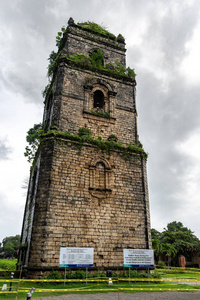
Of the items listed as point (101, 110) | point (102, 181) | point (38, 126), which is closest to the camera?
point (102, 181)

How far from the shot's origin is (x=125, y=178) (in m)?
11.8

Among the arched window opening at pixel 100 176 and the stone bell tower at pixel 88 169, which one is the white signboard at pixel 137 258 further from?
the arched window opening at pixel 100 176

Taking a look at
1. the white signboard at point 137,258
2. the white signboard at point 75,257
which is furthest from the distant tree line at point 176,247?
the white signboard at point 75,257

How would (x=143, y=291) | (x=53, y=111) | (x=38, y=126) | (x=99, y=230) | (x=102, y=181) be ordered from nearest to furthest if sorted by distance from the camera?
(x=143, y=291), (x=99, y=230), (x=102, y=181), (x=53, y=111), (x=38, y=126)

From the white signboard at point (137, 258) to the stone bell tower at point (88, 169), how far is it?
1.18 metres

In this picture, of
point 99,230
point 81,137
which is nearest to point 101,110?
point 81,137

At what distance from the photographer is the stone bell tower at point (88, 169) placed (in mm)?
9586

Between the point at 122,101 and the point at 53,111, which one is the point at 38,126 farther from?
the point at 122,101

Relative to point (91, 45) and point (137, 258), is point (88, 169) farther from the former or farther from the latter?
point (91, 45)

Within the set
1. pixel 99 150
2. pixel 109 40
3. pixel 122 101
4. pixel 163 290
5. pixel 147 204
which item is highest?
pixel 109 40

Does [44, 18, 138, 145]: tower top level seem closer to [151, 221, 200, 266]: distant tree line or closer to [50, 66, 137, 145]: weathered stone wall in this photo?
[50, 66, 137, 145]: weathered stone wall

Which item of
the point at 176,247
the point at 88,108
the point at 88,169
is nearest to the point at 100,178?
the point at 88,169

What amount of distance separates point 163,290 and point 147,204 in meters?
3.92

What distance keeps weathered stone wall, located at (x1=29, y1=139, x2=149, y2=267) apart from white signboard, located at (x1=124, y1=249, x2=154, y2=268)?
1186 millimetres
